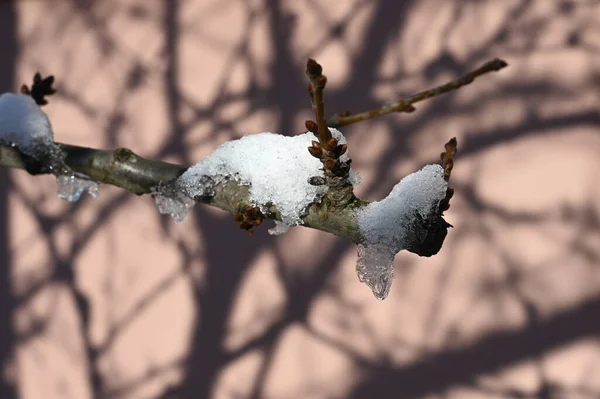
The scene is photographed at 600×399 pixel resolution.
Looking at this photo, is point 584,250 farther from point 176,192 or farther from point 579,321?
point 176,192

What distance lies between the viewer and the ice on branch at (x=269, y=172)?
0.64 metres

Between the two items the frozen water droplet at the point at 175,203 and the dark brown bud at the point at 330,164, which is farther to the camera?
the frozen water droplet at the point at 175,203

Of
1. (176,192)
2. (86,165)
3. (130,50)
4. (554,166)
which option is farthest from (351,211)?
(130,50)

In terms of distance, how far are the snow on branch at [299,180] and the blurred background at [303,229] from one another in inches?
55.9

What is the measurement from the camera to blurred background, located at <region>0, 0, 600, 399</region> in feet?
6.21

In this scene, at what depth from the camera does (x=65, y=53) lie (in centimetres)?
276

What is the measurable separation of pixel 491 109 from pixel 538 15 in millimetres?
342

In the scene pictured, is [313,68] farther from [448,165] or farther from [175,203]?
[175,203]

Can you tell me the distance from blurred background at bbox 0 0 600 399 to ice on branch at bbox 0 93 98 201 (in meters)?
1.40

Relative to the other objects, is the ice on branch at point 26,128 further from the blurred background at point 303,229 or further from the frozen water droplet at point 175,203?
the blurred background at point 303,229

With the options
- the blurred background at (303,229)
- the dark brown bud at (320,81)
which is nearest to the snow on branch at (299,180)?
the dark brown bud at (320,81)

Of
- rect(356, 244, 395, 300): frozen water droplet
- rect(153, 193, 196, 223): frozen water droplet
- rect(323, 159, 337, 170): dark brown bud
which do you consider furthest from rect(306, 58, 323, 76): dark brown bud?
rect(153, 193, 196, 223): frozen water droplet

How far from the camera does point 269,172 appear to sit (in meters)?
0.68

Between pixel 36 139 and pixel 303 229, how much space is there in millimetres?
1457
